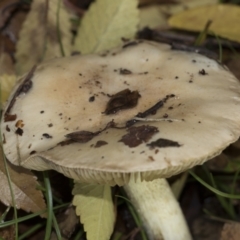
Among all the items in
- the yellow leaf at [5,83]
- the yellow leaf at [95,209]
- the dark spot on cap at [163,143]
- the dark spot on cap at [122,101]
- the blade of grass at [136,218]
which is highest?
the dark spot on cap at [163,143]

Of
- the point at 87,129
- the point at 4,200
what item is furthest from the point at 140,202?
the point at 4,200

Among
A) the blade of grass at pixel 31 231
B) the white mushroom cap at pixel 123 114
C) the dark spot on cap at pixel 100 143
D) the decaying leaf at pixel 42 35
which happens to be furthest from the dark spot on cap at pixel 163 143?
the decaying leaf at pixel 42 35

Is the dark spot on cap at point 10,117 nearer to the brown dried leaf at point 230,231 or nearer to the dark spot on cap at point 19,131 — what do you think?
the dark spot on cap at point 19,131

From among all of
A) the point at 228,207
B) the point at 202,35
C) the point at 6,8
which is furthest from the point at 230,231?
the point at 6,8

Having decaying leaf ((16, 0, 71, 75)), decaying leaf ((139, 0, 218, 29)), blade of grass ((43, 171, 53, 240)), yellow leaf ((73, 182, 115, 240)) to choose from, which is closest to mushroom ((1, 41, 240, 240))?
yellow leaf ((73, 182, 115, 240))

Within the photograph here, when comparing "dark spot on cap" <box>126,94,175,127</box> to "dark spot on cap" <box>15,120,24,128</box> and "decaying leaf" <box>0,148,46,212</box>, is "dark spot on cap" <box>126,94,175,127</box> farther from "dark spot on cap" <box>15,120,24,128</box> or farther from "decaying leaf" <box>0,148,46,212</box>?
"decaying leaf" <box>0,148,46,212</box>

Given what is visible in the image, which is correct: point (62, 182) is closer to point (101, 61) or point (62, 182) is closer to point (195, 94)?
point (101, 61)

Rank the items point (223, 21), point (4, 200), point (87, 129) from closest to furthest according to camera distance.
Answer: point (87, 129), point (4, 200), point (223, 21)
